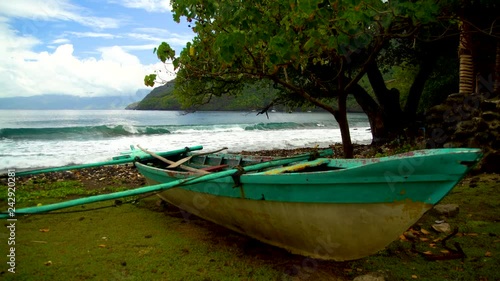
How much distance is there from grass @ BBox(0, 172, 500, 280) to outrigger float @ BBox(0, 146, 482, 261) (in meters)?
0.30

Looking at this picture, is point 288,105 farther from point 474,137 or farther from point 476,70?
point 474,137

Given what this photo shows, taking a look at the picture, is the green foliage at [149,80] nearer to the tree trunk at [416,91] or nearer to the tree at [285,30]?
the tree at [285,30]

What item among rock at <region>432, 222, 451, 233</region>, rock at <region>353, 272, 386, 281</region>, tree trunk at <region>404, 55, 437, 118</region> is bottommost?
rock at <region>432, 222, 451, 233</region>

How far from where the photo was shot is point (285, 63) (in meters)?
5.48

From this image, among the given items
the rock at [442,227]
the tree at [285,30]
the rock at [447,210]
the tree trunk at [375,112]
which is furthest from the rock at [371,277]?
the tree trunk at [375,112]

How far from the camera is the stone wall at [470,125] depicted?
7.59 m

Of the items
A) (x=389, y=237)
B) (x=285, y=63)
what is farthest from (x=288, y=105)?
(x=389, y=237)

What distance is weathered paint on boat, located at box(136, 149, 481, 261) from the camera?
9.82 ft

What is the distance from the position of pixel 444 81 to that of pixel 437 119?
8.29 meters

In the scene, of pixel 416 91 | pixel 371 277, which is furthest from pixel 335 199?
pixel 416 91

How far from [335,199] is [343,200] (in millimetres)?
78

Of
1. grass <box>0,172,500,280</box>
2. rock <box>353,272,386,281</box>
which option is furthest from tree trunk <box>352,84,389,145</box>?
rock <box>353,272,386,281</box>

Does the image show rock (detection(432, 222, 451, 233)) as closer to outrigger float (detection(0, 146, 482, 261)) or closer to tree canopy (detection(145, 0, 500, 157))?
outrigger float (detection(0, 146, 482, 261))

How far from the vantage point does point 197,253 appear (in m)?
4.51
